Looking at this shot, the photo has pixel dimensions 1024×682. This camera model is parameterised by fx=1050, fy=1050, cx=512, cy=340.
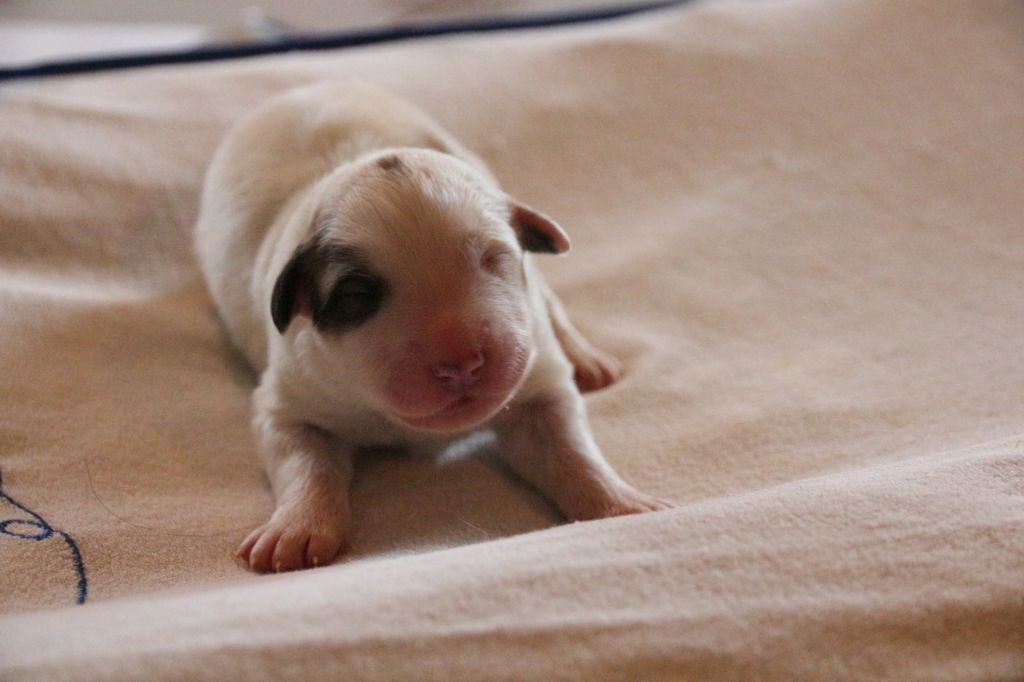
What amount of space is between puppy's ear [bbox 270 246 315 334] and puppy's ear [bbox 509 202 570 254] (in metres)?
0.36

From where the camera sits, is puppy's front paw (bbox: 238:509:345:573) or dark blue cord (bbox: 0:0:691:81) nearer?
puppy's front paw (bbox: 238:509:345:573)

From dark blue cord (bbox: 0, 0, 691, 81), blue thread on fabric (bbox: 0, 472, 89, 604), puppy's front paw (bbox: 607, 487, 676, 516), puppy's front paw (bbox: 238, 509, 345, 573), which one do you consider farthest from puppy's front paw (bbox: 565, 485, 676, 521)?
dark blue cord (bbox: 0, 0, 691, 81)

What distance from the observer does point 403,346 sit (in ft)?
4.90

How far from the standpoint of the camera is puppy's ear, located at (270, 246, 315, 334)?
1.63m

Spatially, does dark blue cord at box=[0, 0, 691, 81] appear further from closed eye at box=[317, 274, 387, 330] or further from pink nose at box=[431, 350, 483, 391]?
pink nose at box=[431, 350, 483, 391]

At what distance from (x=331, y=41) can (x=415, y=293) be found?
195 centimetres

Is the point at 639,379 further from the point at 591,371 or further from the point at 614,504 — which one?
the point at 614,504

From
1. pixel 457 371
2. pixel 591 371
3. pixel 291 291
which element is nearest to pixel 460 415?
pixel 457 371

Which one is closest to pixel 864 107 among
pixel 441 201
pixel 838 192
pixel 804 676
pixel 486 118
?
pixel 838 192

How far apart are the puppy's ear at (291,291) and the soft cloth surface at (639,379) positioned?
1.06 feet

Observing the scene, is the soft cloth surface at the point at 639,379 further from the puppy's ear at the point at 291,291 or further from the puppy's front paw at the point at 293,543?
the puppy's ear at the point at 291,291

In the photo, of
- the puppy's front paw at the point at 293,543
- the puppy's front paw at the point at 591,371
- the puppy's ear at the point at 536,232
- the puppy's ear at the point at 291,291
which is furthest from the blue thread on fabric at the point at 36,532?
the puppy's front paw at the point at 591,371

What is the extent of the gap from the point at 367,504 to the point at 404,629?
2.07 ft

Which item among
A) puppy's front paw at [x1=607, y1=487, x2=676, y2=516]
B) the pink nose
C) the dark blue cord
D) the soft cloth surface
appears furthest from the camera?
the dark blue cord
